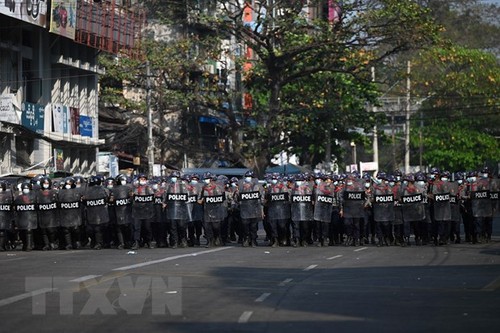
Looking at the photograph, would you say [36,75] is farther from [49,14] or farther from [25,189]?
[25,189]

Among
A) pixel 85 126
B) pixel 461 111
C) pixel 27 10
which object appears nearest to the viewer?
pixel 27 10

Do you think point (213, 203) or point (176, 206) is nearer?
point (176, 206)

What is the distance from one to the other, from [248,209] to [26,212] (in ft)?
18.7

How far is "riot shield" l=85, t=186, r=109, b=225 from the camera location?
30.7m

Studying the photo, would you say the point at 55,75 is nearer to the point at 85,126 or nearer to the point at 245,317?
the point at 85,126

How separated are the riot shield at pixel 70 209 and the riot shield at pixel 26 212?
676 millimetres

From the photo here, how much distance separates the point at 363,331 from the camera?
1348 centimetres

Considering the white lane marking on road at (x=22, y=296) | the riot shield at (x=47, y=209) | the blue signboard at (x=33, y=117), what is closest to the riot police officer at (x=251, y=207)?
the riot shield at (x=47, y=209)

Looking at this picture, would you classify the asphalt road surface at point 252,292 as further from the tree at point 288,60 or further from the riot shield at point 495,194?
the tree at point 288,60

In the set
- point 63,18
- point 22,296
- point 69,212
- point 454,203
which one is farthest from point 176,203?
point 63,18

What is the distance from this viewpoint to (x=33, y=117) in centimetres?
4766

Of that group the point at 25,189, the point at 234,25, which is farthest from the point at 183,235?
the point at 234,25

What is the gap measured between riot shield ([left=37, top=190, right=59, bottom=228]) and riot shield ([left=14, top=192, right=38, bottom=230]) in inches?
5.7

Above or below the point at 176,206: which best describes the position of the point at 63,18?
above
